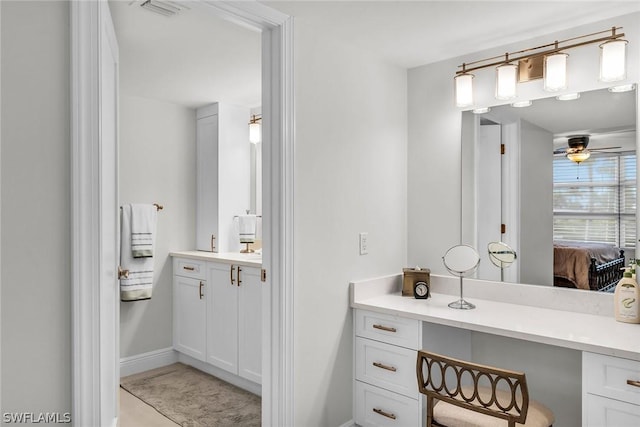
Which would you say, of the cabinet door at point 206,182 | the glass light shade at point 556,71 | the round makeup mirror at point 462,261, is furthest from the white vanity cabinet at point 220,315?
the glass light shade at point 556,71

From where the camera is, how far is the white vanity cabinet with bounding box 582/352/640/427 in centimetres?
168

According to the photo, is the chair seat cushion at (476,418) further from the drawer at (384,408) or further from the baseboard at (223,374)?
the baseboard at (223,374)

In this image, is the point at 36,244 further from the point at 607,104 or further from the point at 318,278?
the point at 607,104

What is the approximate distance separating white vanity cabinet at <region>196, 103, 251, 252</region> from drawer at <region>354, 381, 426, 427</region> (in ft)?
6.25

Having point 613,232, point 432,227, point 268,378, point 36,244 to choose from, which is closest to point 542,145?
point 613,232

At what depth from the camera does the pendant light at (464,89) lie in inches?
105

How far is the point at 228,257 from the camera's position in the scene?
3.51 metres

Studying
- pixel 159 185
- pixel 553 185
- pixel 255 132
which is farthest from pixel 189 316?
pixel 553 185

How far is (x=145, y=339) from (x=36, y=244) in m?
2.65

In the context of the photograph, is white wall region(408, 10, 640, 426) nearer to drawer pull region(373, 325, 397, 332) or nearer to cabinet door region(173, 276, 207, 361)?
drawer pull region(373, 325, 397, 332)

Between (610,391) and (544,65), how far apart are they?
161 centimetres

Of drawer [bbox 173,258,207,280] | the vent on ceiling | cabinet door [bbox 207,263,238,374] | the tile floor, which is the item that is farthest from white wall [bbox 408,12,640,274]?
the tile floor

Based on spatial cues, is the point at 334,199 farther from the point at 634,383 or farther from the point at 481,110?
the point at 634,383

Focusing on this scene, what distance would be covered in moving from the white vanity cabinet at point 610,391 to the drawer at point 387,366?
77cm
